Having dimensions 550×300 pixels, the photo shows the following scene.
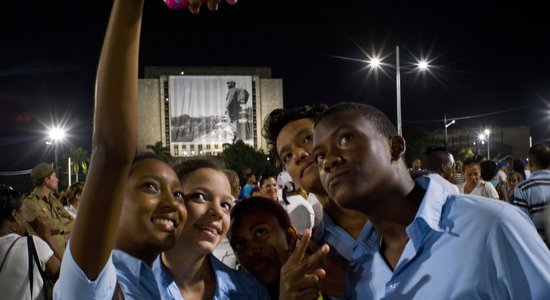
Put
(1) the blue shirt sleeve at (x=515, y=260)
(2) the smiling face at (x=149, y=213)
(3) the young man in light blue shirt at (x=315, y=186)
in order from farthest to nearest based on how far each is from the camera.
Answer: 1. (3) the young man in light blue shirt at (x=315, y=186)
2. (2) the smiling face at (x=149, y=213)
3. (1) the blue shirt sleeve at (x=515, y=260)

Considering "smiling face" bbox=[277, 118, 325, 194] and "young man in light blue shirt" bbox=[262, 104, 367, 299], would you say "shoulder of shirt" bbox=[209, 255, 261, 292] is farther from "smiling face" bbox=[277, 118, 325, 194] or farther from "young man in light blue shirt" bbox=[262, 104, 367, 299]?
"smiling face" bbox=[277, 118, 325, 194]

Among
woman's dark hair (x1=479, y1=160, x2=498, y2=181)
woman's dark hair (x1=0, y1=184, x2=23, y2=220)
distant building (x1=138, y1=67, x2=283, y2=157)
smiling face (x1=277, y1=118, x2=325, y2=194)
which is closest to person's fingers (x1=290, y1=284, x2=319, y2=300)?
smiling face (x1=277, y1=118, x2=325, y2=194)

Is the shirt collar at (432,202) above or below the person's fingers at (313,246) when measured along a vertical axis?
above

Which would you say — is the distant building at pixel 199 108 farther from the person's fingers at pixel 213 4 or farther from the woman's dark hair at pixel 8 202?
the person's fingers at pixel 213 4

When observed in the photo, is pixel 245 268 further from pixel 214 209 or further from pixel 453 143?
pixel 453 143

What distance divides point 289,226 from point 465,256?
1436 millimetres

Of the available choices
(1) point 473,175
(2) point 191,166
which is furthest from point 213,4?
(1) point 473,175

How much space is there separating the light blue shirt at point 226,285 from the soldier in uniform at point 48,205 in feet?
17.3

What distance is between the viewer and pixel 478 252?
179cm

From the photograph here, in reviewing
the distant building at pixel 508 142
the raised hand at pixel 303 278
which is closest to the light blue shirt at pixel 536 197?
the raised hand at pixel 303 278

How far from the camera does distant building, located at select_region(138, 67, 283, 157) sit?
245ft

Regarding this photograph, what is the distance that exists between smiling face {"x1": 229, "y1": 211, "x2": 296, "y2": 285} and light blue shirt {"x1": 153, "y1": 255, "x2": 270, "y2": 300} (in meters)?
0.16

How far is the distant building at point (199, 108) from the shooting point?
2940 inches

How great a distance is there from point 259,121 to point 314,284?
249 ft
